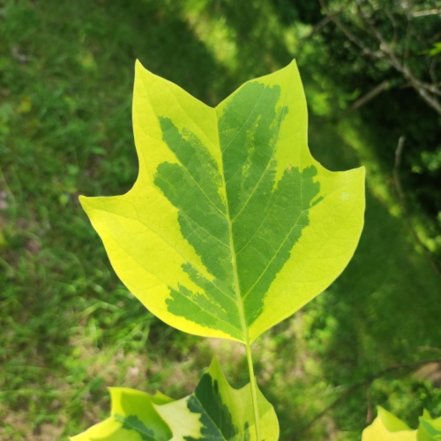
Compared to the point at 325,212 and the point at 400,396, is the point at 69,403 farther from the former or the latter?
the point at 325,212

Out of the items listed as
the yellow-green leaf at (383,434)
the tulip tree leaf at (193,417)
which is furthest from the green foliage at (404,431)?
the tulip tree leaf at (193,417)

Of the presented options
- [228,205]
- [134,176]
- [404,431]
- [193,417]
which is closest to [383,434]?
[404,431]

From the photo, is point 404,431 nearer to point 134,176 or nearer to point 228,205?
point 228,205

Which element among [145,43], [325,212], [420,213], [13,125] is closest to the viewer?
[325,212]

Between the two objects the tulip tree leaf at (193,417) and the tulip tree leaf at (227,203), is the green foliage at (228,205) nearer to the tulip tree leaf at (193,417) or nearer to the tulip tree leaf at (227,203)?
the tulip tree leaf at (227,203)

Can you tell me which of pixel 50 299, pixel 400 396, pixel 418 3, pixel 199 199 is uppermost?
pixel 199 199

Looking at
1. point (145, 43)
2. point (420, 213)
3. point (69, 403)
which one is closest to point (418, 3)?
point (420, 213)

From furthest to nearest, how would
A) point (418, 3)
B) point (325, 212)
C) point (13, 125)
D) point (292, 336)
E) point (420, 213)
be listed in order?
point (420, 213), point (418, 3), point (292, 336), point (13, 125), point (325, 212)
